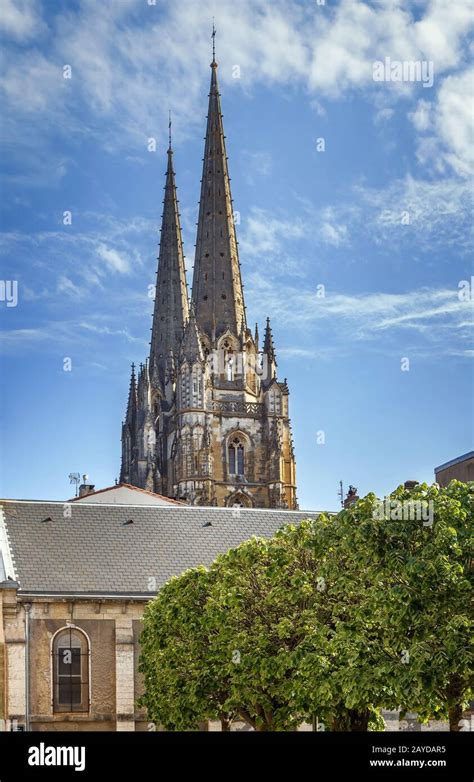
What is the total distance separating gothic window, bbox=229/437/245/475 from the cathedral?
10cm

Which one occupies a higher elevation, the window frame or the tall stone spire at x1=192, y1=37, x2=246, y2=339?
the tall stone spire at x1=192, y1=37, x2=246, y2=339

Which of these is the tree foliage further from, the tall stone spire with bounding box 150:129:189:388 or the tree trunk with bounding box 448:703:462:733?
the tall stone spire with bounding box 150:129:189:388

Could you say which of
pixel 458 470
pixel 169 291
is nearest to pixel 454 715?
pixel 458 470

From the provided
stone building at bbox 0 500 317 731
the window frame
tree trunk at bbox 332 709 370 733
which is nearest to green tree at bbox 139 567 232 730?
stone building at bbox 0 500 317 731

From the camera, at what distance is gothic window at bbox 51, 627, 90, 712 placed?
167 ft

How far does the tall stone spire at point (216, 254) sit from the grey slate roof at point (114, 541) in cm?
7444

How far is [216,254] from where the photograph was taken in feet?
448

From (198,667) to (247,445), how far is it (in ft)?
270

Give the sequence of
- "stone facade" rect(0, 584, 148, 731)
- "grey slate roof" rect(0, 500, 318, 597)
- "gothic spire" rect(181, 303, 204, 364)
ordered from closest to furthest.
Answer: "stone facade" rect(0, 584, 148, 731) → "grey slate roof" rect(0, 500, 318, 597) → "gothic spire" rect(181, 303, 204, 364)

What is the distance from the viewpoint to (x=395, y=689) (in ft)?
105
